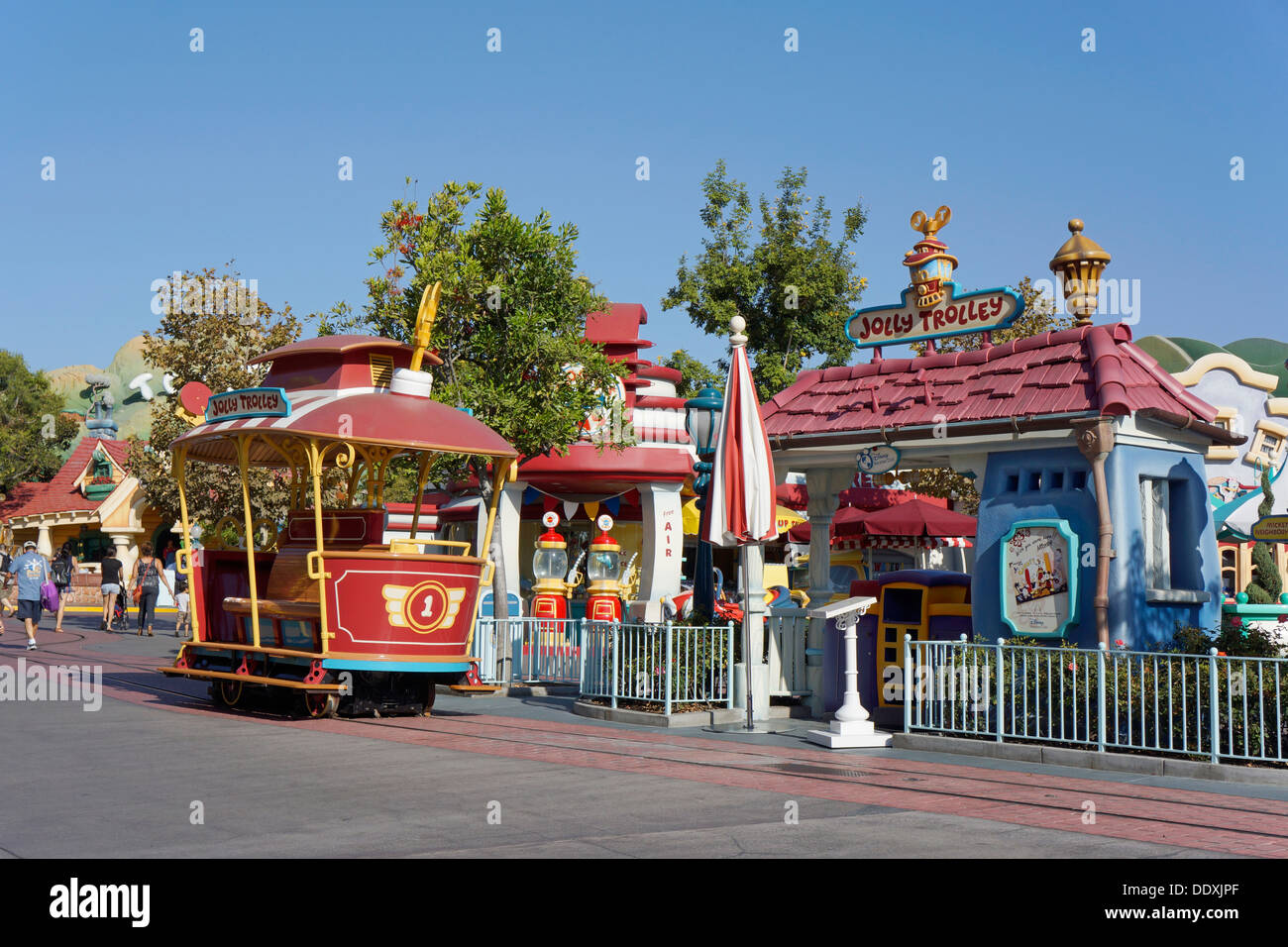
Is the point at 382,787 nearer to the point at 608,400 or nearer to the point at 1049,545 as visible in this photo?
the point at 1049,545

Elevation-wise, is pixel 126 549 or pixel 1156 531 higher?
pixel 1156 531

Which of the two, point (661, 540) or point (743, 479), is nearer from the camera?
point (743, 479)

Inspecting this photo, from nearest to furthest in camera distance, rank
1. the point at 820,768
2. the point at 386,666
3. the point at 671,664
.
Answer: the point at 820,768, the point at 386,666, the point at 671,664

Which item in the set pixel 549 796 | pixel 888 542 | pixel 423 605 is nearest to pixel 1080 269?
pixel 423 605

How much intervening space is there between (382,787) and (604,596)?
11.3m

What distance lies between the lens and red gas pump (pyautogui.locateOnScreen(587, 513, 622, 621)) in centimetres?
1959

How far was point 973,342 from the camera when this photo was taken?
2753cm

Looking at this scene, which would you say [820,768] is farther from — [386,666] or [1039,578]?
[386,666]

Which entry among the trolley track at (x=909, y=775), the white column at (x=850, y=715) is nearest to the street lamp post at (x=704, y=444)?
the white column at (x=850, y=715)

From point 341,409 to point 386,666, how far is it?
268 cm

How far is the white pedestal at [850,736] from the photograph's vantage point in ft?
38.8

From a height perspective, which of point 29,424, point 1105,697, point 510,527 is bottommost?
point 1105,697

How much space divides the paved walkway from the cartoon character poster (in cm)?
191

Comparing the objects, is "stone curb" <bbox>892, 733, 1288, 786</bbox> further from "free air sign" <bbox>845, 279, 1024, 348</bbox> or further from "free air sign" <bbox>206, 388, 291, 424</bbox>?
"free air sign" <bbox>206, 388, 291, 424</bbox>
